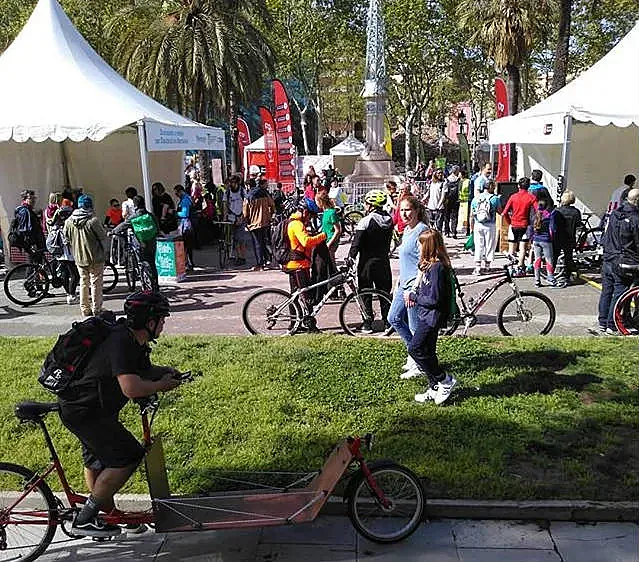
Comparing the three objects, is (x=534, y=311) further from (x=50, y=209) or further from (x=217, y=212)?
(x=217, y=212)

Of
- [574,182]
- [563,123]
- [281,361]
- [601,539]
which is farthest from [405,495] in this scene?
[574,182]

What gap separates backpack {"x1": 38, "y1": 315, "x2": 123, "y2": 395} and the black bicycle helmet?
0.20m

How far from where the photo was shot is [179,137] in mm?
13875

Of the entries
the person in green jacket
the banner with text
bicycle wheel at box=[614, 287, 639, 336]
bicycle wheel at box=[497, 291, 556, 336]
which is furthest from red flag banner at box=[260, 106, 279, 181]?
bicycle wheel at box=[614, 287, 639, 336]

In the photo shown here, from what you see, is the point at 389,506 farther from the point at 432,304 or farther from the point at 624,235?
the point at 624,235

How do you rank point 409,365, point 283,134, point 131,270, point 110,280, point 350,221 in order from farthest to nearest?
point 283,134, point 350,221, point 110,280, point 131,270, point 409,365

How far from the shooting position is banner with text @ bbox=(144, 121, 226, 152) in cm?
1279

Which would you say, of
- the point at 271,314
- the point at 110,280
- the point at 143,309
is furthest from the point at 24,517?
the point at 110,280

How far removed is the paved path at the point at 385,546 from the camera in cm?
405

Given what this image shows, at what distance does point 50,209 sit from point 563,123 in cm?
985

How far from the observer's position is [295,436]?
18.0 feet

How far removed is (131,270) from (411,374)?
259 inches

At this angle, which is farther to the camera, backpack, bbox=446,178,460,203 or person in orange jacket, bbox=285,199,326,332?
backpack, bbox=446,178,460,203

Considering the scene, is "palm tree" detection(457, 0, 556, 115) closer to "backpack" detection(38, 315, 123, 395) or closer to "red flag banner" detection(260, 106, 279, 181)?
"red flag banner" detection(260, 106, 279, 181)
